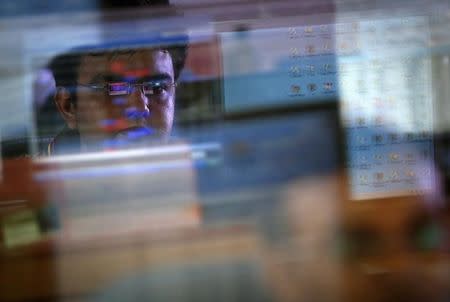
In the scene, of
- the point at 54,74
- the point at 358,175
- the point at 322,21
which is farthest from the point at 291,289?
the point at 54,74

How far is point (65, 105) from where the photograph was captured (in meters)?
1.83

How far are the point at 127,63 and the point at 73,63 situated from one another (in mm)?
211

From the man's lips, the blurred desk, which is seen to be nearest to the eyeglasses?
the man's lips

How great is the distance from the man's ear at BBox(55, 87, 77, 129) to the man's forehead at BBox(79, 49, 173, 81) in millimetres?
92

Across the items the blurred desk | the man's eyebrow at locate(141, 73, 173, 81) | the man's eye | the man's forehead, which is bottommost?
the blurred desk

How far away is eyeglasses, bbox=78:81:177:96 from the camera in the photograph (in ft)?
6.05

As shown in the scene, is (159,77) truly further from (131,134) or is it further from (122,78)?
(131,134)

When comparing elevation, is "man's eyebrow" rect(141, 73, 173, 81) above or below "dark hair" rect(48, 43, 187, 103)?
below

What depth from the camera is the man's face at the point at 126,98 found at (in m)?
1.82

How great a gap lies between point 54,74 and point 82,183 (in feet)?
1.47

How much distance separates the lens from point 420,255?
200 cm

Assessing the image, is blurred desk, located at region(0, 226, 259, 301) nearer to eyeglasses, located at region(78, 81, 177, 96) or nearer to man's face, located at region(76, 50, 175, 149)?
man's face, located at region(76, 50, 175, 149)

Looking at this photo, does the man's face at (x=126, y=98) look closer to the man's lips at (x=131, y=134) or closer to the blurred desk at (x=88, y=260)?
the man's lips at (x=131, y=134)

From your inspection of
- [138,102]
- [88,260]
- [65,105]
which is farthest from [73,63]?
[88,260]
